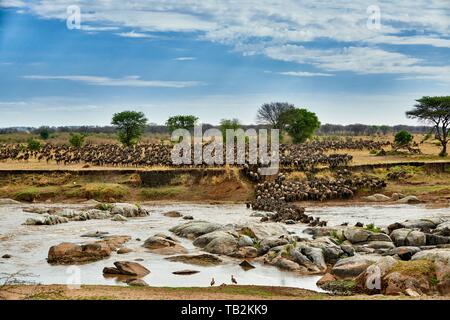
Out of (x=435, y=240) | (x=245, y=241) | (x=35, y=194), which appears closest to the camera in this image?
(x=435, y=240)

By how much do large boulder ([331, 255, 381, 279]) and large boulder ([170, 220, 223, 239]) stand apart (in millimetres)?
9575

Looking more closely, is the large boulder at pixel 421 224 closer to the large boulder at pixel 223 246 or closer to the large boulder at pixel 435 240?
the large boulder at pixel 435 240

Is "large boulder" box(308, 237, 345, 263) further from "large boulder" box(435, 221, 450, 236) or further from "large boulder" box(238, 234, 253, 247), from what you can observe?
"large boulder" box(435, 221, 450, 236)

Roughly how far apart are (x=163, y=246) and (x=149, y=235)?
163 inches

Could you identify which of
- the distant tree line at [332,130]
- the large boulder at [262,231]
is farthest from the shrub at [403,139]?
the distant tree line at [332,130]

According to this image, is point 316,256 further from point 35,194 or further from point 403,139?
point 403,139

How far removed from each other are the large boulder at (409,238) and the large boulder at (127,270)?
12.3 meters

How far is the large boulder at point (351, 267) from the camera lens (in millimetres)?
22969

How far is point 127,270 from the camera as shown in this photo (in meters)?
23.1

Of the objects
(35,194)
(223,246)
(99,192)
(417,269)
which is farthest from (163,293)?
(35,194)

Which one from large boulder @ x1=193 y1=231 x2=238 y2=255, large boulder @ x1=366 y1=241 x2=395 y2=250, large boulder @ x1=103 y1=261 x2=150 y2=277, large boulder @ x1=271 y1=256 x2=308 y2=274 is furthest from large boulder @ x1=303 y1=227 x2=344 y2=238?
large boulder @ x1=103 y1=261 x2=150 y2=277
